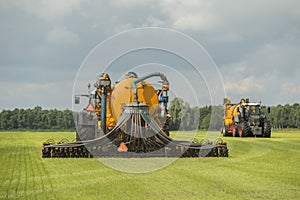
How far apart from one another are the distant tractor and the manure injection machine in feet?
64.2

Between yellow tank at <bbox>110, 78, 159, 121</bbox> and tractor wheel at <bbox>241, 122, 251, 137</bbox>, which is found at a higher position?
yellow tank at <bbox>110, 78, 159, 121</bbox>

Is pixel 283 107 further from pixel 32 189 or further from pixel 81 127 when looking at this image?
pixel 32 189

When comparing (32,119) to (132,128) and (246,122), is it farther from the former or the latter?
(132,128)

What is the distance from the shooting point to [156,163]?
1587 cm

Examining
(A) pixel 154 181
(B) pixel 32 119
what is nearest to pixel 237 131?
(A) pixel 154 181

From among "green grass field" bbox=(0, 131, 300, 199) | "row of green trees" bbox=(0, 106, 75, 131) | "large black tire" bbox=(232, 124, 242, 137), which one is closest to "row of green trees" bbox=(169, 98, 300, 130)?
"green grass field" bbox=(0, 131, 300, 199)

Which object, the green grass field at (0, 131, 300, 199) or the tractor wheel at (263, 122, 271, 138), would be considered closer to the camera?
the green grass field at (0, 131, 300, 199)

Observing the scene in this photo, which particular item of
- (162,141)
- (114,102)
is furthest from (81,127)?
(162,141)

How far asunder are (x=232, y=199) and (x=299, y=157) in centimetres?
1082

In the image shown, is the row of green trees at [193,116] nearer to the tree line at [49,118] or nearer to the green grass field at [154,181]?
the green grass field at [154,181]

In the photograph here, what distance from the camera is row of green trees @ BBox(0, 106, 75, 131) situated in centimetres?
10144

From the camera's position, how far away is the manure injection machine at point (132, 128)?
1777cm

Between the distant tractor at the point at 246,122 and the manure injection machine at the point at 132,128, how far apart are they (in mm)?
19573

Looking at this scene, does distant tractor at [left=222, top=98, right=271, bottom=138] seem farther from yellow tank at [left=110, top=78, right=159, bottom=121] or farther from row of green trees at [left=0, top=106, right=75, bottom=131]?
row of green trees at [left=0, top=106, right=75, bottom=131]
